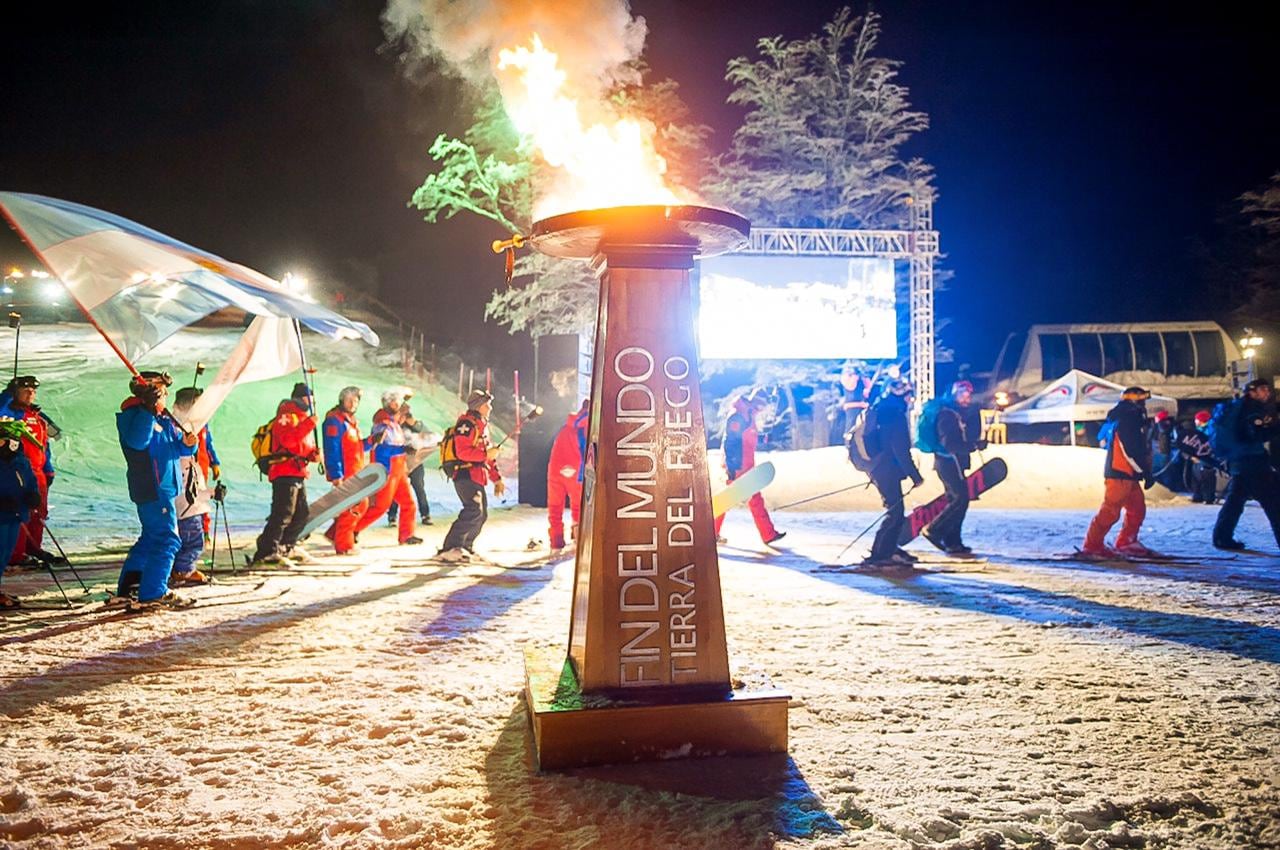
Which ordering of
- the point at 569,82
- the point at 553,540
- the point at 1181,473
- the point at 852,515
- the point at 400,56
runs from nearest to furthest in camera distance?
the point at 569,82
the point at 553,540
the point at 852,515
the point at 1181,473
the point at 400,56

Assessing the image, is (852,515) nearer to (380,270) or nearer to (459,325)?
(459,325)

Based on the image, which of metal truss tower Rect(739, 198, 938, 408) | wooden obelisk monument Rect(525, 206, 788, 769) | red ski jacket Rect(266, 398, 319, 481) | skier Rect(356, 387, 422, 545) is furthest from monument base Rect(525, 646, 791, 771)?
metal truss tower Rect(739, 198, 938, 408)

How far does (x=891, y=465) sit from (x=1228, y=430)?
4350 mm

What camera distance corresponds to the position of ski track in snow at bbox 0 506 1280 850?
2.90 meters

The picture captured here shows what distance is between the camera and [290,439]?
9.70 m

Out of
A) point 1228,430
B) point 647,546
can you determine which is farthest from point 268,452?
point 1228,430

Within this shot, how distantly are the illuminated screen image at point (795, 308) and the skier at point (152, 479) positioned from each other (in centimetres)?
1618

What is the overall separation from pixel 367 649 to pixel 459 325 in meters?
28.6

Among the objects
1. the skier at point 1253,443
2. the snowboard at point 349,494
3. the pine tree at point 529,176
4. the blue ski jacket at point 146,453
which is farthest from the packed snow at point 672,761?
the pine tree at point 529,176

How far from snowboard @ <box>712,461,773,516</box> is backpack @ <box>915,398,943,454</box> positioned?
179 centimetres

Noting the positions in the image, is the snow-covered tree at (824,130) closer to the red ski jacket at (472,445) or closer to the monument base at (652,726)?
the red ski jacket at (472,445)

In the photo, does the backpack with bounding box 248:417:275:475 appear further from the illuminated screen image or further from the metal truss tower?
the metal truss tower

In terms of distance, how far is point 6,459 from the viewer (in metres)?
6.87

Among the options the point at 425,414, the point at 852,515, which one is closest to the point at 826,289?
the point at 852,515
